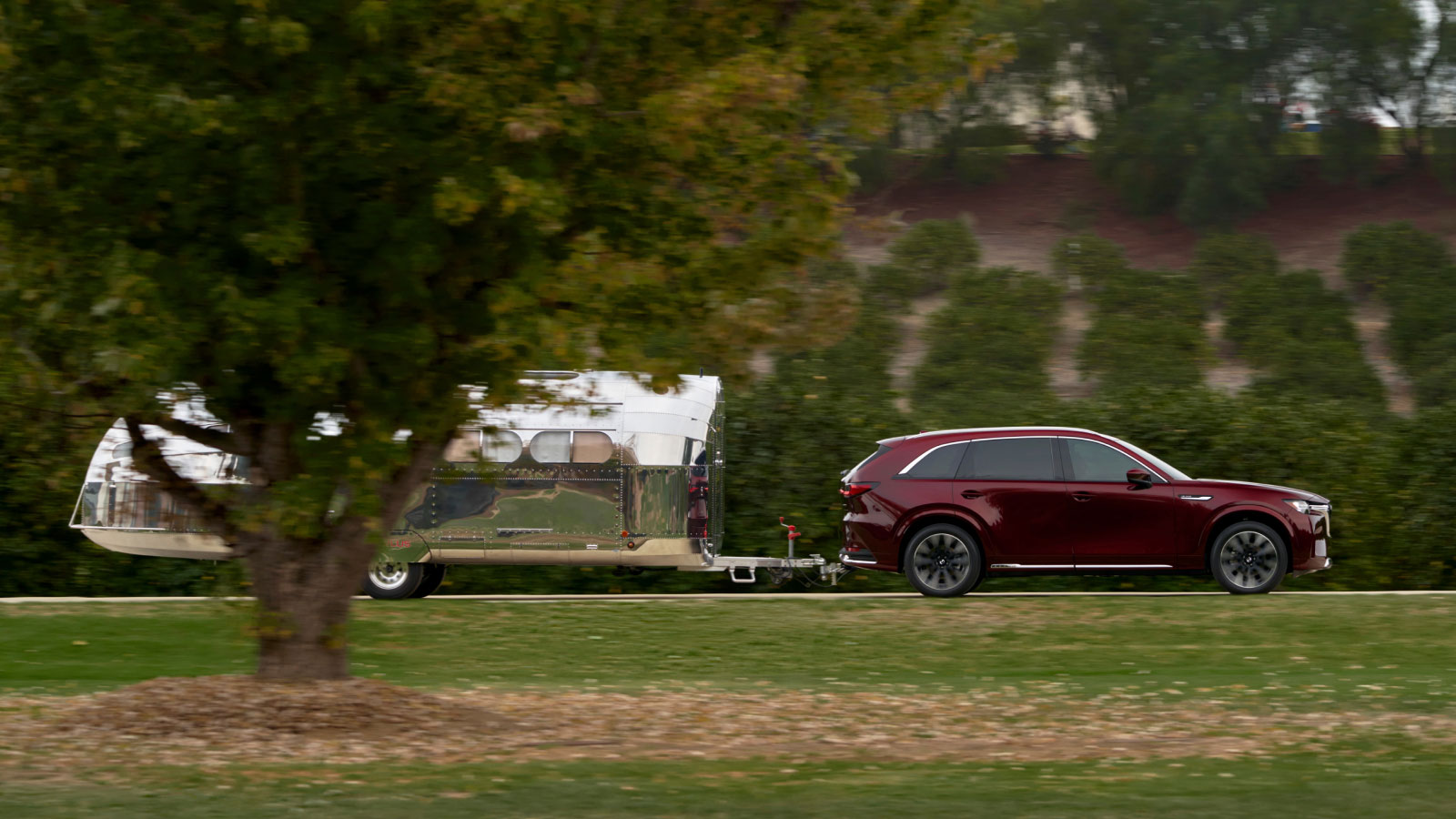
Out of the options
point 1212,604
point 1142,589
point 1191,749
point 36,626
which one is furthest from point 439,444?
point 1142,589

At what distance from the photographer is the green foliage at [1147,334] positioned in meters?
39.8

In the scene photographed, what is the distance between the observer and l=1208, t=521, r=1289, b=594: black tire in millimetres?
17406

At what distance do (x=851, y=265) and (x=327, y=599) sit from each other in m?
35.1

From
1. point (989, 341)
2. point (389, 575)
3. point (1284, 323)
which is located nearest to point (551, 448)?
point (389, 575)

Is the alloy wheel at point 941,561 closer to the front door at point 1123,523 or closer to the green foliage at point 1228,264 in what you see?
the front door at point 1123,523

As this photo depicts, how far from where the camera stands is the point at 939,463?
17.6 metres

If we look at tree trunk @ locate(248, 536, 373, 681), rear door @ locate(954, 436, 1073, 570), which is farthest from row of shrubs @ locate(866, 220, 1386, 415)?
tree trunk @ locate(248, 536, 373, 681)

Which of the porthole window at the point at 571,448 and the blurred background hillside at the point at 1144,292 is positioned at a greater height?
the blurred background hillside at the point at 1144,292

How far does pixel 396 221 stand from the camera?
897 cm

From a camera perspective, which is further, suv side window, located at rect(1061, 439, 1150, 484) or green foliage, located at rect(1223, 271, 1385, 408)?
green foliage, located at rect(1223, 271, 1385, 408)

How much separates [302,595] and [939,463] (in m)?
8.87

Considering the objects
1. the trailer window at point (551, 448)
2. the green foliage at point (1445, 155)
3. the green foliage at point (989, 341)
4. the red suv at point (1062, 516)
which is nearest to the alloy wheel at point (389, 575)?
the trailer window at point (551, 448)

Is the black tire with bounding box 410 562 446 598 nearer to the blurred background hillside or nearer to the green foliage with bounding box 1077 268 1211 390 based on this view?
the blurred background hillside

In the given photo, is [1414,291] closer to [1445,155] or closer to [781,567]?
[1445,155]
